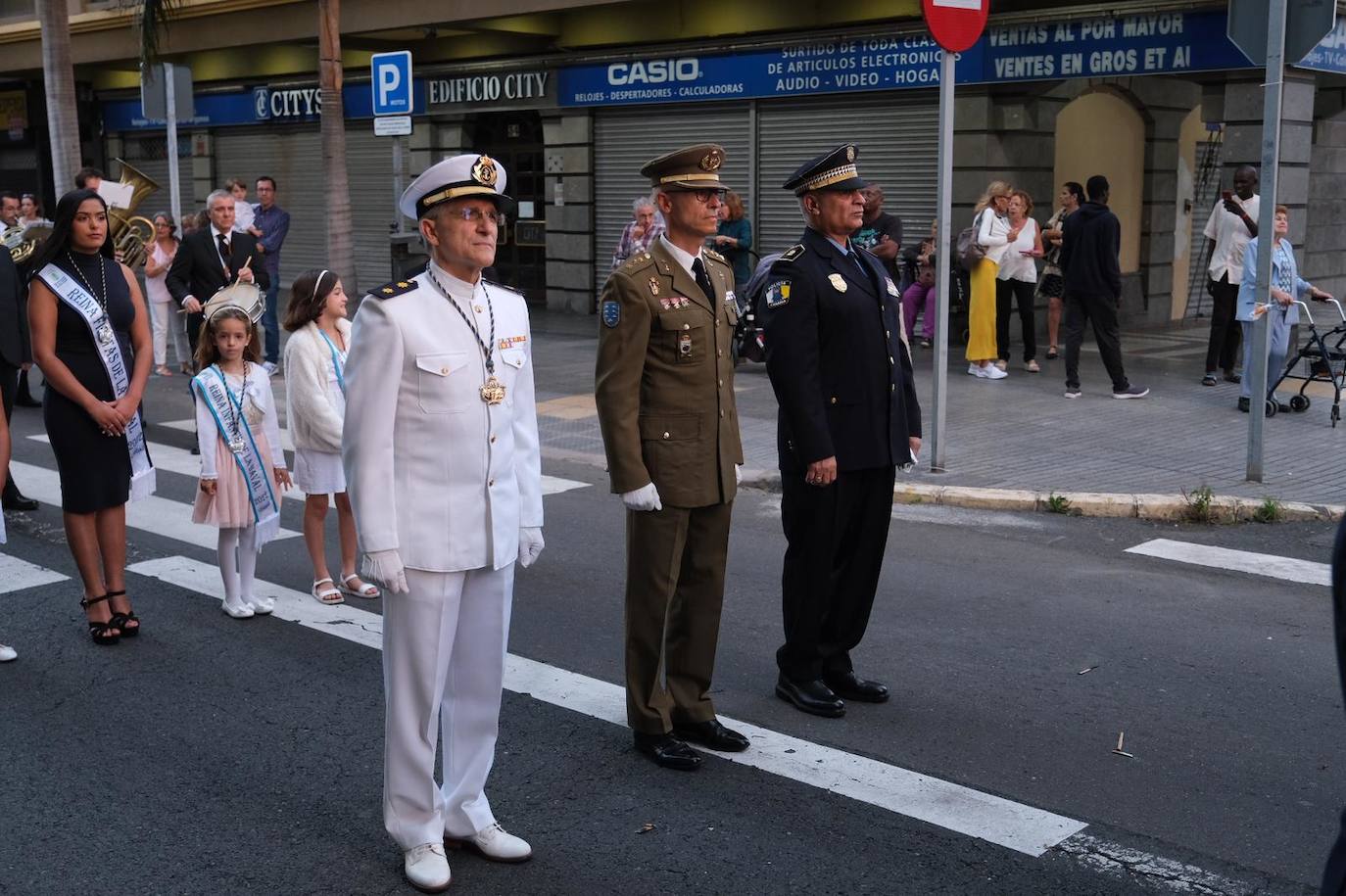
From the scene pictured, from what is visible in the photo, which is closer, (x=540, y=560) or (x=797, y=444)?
(x=797, y=444)

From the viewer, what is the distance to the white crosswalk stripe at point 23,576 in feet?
25.4

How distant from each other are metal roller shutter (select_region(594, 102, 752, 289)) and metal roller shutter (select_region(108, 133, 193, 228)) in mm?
10453

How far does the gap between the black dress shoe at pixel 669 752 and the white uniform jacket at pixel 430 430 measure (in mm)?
1169

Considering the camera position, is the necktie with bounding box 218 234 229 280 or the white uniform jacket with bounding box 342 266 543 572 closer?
the white uniform jacket with bounding box 342 266 543 572

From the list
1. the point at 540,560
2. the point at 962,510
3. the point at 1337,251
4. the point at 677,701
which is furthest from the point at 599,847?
the point at 1337,251

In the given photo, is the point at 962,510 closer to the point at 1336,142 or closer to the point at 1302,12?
the point at 1302,12

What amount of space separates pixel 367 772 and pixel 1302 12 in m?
7.79

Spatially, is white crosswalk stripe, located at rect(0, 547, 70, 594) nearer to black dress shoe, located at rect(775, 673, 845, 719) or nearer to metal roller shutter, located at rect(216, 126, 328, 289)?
black dress shoe, located at rect(775, 673, 845, 719)

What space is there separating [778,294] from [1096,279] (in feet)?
27.3

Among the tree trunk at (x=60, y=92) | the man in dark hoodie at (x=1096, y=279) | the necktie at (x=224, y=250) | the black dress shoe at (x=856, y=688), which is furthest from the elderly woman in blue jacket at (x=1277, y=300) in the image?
the tree trunk at (x=60, y=92)

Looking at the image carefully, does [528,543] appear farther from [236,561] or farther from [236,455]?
[236,561]

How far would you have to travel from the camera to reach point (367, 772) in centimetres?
514

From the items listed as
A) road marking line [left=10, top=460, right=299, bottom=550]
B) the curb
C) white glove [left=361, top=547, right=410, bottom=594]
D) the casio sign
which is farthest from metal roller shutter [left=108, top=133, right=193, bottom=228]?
white glove [left=361, top=547, right=410, bottom=594]

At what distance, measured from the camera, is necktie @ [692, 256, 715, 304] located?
5.14 m
